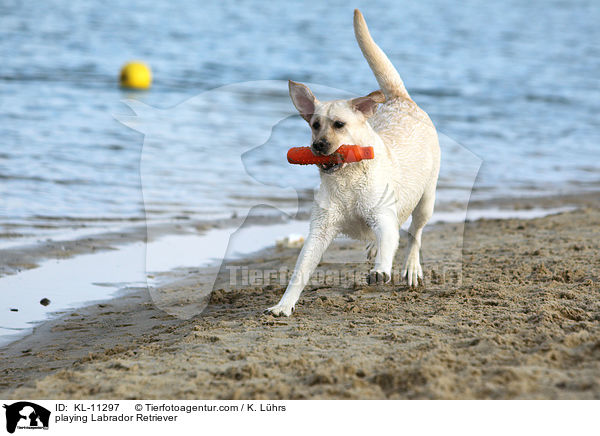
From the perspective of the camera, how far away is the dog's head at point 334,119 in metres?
4.78

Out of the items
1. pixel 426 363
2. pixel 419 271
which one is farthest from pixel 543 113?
pixel 426 363

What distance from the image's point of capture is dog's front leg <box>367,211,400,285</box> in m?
4.77

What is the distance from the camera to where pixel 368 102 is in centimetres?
486

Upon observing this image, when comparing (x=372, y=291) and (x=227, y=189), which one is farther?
(x=227, y=189)

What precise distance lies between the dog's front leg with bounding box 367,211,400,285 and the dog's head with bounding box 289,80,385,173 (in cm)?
46

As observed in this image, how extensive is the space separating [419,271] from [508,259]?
0.95 meters

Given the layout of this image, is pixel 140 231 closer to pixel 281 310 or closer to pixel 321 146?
pixel 281 310

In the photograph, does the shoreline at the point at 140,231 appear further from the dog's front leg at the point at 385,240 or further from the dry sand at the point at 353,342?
the dog's front leg at the point at 385,240

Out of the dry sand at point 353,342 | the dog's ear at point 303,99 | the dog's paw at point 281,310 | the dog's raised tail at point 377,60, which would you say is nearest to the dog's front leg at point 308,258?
the dog's paw at point 281,310

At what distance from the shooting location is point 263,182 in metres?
10.3

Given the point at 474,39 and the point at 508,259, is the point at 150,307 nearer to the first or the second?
the point at 508,259

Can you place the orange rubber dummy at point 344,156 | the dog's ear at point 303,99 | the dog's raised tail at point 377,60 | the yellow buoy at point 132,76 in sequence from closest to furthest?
the orange rubber dummy at point 344,156, the dog's ear at point 303,99, the dog's raised tail at point 377,60, the yellow buoy at point 132,76
